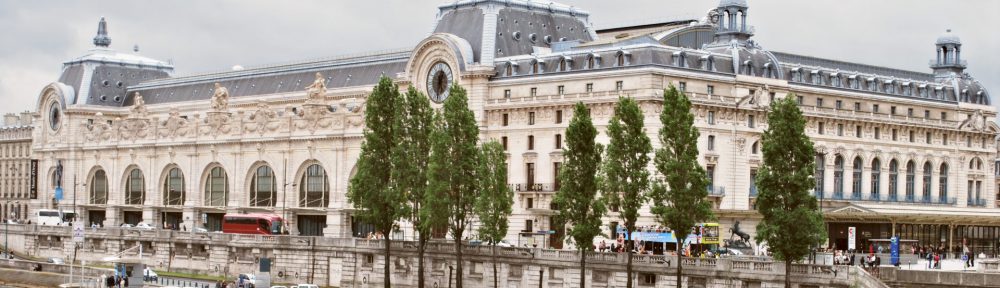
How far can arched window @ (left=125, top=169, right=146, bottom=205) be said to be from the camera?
191 m

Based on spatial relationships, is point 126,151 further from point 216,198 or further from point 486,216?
point 486,216

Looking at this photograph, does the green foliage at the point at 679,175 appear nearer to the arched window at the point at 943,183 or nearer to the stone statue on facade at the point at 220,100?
the arched window at the point at 943,183

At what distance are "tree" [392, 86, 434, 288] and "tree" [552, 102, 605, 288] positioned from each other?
560 inches

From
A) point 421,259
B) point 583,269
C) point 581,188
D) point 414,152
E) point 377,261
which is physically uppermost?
point 414,152

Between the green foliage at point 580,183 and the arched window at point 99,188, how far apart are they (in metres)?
101

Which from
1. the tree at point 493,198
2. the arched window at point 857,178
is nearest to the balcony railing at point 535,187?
the tree at point 493,198

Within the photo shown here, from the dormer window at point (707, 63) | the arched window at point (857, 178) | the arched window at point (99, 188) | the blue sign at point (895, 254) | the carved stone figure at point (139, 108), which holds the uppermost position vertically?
the dormer window at point (707, 63)

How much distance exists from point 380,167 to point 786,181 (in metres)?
34.2

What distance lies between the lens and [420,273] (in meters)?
117

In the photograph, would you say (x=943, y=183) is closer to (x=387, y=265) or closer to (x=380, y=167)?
(x=380, y=167)

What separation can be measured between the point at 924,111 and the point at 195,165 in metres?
75.5

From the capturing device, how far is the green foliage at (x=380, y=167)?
394 feet

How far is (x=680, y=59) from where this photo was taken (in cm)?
13700

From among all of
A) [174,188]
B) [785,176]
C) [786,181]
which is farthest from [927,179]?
[174,188]
